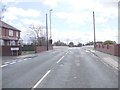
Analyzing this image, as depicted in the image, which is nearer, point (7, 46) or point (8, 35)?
point (7, 46)

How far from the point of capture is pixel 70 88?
1309cm

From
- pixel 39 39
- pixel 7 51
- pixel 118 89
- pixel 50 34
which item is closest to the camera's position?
pixel 118 89

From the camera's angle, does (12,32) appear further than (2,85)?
Yes

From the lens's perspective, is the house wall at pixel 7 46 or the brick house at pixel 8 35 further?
the brick house at pixel 8 35

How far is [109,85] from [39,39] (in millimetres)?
79922

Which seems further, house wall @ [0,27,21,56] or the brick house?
the brick house

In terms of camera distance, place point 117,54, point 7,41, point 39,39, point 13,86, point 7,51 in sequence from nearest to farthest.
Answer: point 13,86 → point 117,54 → point 7,51 → point 7,41 → point 39,39

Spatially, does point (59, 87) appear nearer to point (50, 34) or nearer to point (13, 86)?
point (13, 86)

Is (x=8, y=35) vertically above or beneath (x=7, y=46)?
above

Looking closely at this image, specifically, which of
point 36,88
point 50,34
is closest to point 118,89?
point 36,88

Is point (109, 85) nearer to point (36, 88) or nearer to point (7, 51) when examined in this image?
point (36, 88)

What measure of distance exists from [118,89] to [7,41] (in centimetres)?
6685

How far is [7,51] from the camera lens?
45.5 meters

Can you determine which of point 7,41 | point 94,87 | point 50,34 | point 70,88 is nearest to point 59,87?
point 70,88
